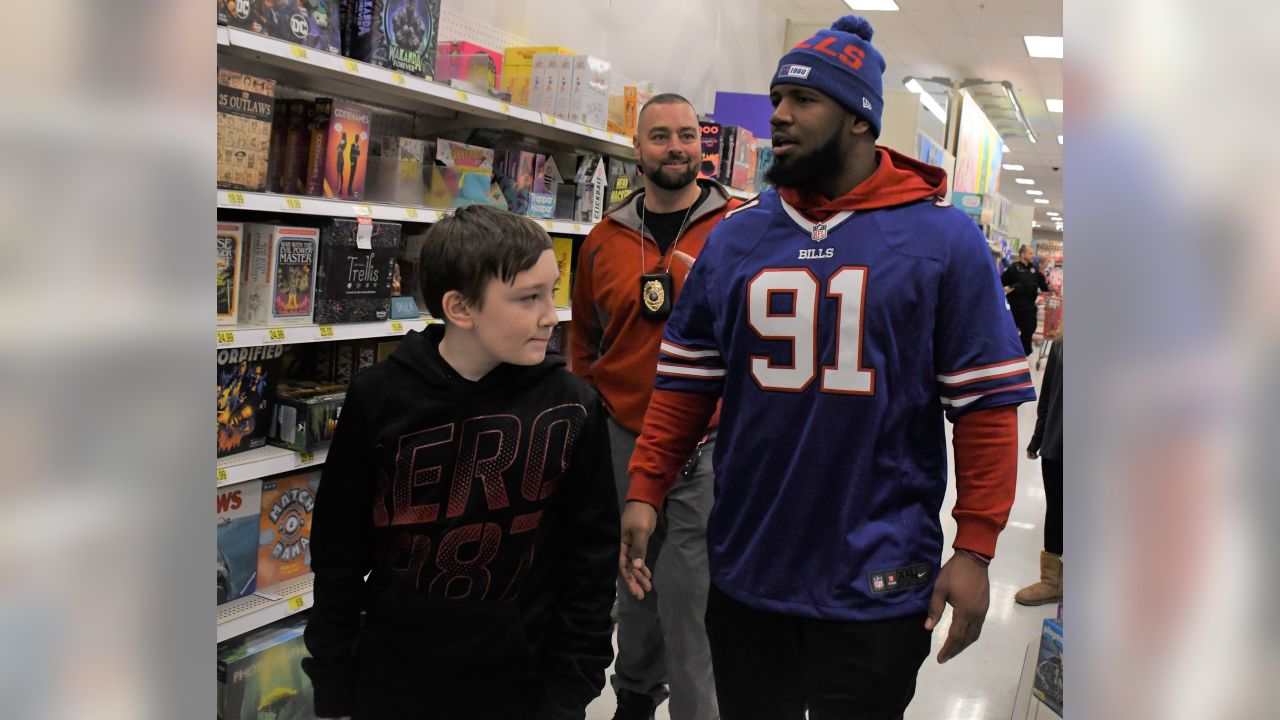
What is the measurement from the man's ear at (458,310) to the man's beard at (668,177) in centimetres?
134

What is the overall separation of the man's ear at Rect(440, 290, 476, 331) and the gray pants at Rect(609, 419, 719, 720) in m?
1.12

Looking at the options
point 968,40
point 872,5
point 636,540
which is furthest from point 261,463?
point 968,40

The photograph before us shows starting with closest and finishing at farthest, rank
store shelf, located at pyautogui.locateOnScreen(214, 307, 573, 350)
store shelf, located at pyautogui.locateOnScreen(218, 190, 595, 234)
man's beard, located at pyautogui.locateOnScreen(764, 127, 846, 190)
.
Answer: man's beard, located at pyautogui.locateOnScreen(764, 127, 846, 190) → store shelf, located at pyautogui.locateOnScreen(218, 190, 595, 234) → store shelf, located at pyautogui.locateOnScreen(214, 307, 573, 350)

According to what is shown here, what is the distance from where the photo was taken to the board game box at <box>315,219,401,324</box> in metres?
2.89

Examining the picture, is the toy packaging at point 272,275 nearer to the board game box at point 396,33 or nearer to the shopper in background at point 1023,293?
the board game box at point 396,33

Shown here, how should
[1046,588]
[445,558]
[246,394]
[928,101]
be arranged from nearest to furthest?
[445,558], [246,394], [1046,588], [928,101]

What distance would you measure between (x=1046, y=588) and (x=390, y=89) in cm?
379

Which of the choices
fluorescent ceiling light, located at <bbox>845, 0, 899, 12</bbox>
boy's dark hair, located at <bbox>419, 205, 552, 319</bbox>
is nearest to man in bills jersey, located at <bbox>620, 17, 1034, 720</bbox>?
boy's dark hair, located at <bbox>419, 205, 552, 319</bbox>

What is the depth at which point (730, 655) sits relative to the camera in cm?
191

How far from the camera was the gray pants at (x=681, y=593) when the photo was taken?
2.75 m

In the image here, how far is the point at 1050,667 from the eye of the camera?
105 inches

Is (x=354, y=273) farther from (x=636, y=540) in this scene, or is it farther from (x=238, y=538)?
(x=636, y=540)

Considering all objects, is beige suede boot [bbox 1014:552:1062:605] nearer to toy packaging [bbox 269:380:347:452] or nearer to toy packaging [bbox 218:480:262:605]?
toy packaging [bbox 269:380:347:452]
